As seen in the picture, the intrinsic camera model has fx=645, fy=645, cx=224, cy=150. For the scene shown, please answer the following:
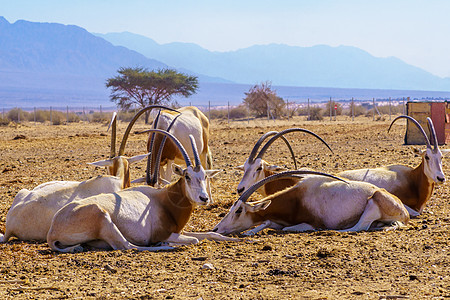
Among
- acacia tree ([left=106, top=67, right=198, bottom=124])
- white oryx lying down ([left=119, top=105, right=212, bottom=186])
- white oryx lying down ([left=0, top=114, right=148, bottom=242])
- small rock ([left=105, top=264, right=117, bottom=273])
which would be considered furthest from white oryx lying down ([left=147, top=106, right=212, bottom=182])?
acacia tree ([left=106, top=67, right=198, bottom=124])

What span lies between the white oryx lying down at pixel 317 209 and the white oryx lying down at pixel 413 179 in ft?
3.01

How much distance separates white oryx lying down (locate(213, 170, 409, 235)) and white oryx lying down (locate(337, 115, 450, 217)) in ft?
3.01

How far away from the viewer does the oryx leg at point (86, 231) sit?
6543 millimetres

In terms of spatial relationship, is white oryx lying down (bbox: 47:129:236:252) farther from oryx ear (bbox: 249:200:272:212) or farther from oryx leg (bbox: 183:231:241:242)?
oryx ear (bbox: 249:200:272:212)

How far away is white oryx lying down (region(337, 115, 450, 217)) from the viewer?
853cm

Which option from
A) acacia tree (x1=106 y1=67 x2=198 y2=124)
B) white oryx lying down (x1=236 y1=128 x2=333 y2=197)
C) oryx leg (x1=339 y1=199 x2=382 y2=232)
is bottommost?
oryx leg (x1=339 y1=199 x2=382 y2=232)

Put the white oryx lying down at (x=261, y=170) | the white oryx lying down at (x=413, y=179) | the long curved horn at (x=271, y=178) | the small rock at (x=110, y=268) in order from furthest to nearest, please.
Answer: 1. the white oryx lying down at (x=261, y=170)
2. the white oryx lying down at (x=413, y=179)
3. the long curved horn at (x=271, y=178)
4. the small rock at (x=110, y=268)

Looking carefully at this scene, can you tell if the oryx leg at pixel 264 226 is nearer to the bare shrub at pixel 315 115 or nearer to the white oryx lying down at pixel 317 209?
the white oryx lying down at pixel 317 209

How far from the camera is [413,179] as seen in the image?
28.9 feet

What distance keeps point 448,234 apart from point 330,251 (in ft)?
5.37

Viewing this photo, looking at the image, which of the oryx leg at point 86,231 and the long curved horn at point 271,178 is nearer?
the oryx leg at point 86,231

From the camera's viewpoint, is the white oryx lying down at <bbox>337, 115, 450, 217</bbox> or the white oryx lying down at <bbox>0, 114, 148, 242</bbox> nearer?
the white oryx lying down at <bbox>0, 114, 148, 242</bbox>

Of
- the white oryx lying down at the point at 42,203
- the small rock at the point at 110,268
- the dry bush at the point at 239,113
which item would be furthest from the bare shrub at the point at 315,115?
the small rock at the point at 110,268

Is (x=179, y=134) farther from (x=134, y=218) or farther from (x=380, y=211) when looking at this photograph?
(x=380, y=211)
